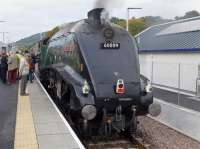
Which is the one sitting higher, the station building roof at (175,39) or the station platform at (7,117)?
the station building roof at (175,39)

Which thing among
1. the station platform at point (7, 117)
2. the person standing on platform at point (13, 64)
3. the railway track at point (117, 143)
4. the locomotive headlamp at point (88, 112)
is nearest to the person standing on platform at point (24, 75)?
the station platform at point (7, 117)

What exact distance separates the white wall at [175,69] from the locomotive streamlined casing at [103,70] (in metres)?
7.02

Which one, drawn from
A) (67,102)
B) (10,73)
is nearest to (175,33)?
(10,73)

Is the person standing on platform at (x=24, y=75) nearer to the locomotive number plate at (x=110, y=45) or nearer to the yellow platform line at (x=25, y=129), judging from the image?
the yellow platform line at (x=25, y=129)

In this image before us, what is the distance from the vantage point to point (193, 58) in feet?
66.5

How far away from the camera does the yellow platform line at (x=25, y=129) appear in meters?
8.76

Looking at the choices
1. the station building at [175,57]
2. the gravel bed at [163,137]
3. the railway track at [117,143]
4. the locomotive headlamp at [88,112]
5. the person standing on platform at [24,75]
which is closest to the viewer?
the locomotive headlamp at [88,112]

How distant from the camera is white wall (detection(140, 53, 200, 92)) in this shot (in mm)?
18719

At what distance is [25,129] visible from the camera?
10320 mm

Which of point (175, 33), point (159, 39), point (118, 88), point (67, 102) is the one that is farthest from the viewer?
point (159, 39)

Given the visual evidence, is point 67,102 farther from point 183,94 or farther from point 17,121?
point 183,94

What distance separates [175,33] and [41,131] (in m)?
16.9

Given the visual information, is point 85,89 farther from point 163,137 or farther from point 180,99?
point 180,99

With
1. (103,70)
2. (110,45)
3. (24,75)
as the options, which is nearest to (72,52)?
(110,45)
